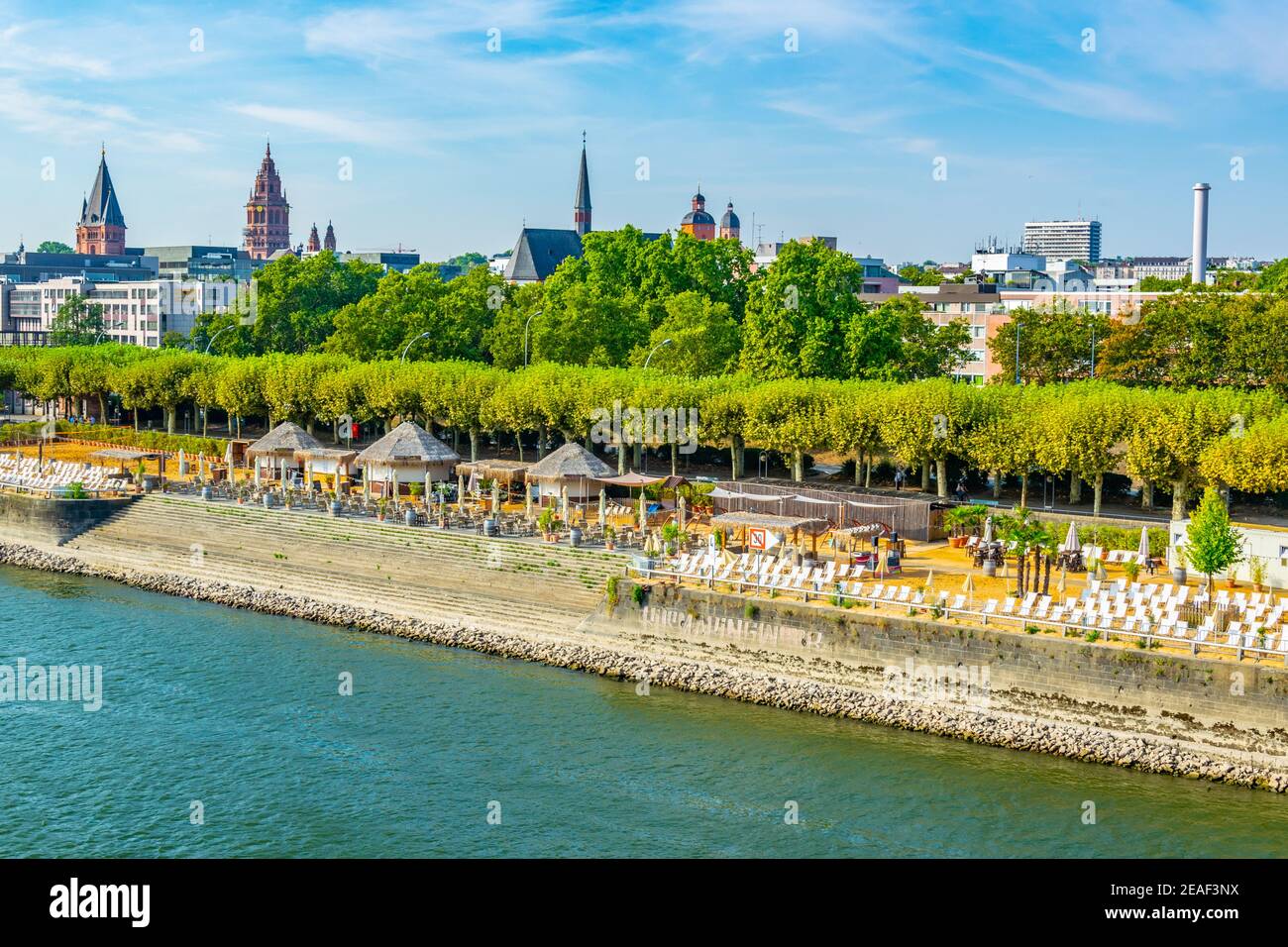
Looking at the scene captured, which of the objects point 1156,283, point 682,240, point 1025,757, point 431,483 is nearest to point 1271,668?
point 1025,757

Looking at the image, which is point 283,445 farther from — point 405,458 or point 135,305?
point 135,305

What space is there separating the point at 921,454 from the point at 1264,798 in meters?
25.3

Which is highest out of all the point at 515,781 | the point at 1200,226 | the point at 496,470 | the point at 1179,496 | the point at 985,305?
the point at 1200,226

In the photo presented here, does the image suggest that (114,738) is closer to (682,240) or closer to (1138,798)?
(1138,798)

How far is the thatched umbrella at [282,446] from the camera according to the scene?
59562 mm

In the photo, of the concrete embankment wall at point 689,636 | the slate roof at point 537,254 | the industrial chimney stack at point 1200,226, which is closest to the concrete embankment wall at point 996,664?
the concrete embankment wall at point 689,636

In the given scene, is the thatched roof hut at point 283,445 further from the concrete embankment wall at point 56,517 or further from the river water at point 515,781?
the river water at point 515,781

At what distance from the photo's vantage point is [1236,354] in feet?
244

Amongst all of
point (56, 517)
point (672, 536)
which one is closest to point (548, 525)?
point (672, 536)

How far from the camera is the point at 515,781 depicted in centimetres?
3250

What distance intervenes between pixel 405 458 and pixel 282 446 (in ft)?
24.2

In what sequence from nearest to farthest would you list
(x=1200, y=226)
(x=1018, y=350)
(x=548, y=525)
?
(x=548, y=525) → (x=1018, y=350) → (x=1200, y=226)

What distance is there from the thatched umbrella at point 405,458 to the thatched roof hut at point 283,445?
415 centimetres

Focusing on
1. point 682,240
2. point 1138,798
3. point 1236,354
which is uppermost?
point 682,240
